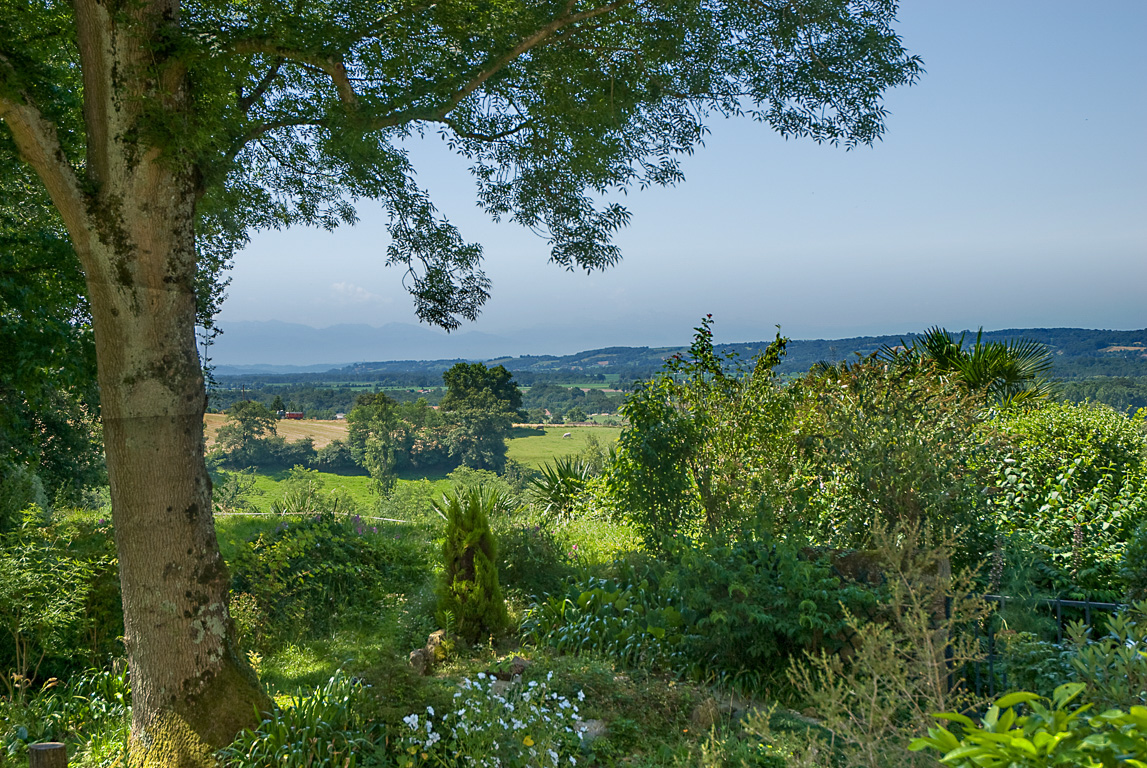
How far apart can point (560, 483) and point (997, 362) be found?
6149 millimetres

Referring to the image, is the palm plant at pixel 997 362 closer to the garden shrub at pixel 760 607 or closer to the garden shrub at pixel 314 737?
the garden shrub at pixel 760 607

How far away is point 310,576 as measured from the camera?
5.60 metres

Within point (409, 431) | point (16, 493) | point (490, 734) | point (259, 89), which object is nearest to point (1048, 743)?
point (490, 734)

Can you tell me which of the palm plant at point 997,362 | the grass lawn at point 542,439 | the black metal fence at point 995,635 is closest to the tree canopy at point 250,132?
the black metal fence at point 995,635

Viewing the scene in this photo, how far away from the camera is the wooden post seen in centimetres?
258

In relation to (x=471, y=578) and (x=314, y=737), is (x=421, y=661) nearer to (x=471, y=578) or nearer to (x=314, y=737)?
(x=471, y=578)

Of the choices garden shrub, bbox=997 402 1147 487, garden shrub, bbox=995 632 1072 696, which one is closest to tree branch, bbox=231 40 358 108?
garden shrub, bbox=995 632 1072 696

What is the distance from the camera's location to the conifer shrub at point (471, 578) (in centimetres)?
482

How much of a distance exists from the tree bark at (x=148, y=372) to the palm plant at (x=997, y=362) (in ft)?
27.2

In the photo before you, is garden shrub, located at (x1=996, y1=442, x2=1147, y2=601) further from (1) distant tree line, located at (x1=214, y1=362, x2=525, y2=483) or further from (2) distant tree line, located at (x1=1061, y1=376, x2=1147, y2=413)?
(1) distant tree line, located at (x1=214, y1=362, x2=525, y2=483)

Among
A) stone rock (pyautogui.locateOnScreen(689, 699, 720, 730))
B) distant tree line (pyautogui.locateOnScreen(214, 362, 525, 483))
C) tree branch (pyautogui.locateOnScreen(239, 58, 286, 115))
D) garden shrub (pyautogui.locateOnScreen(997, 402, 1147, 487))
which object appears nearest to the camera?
stone rock (pyautogui.locateOnScreen(689, 699, 720, 730))

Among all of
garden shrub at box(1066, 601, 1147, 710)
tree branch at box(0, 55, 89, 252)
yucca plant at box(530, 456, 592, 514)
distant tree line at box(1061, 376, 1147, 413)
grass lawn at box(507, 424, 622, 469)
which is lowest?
grass lawn at box(507, 424, 622, 469)

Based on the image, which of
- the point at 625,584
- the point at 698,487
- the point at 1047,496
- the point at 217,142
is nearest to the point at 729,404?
the point at 698,487

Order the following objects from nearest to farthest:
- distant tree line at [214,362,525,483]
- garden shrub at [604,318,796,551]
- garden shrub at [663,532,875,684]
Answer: garden shrub at [663,532,875,684] → garden shrub at [604,318,796,551] → distant tree line at [214,362,525,483]
